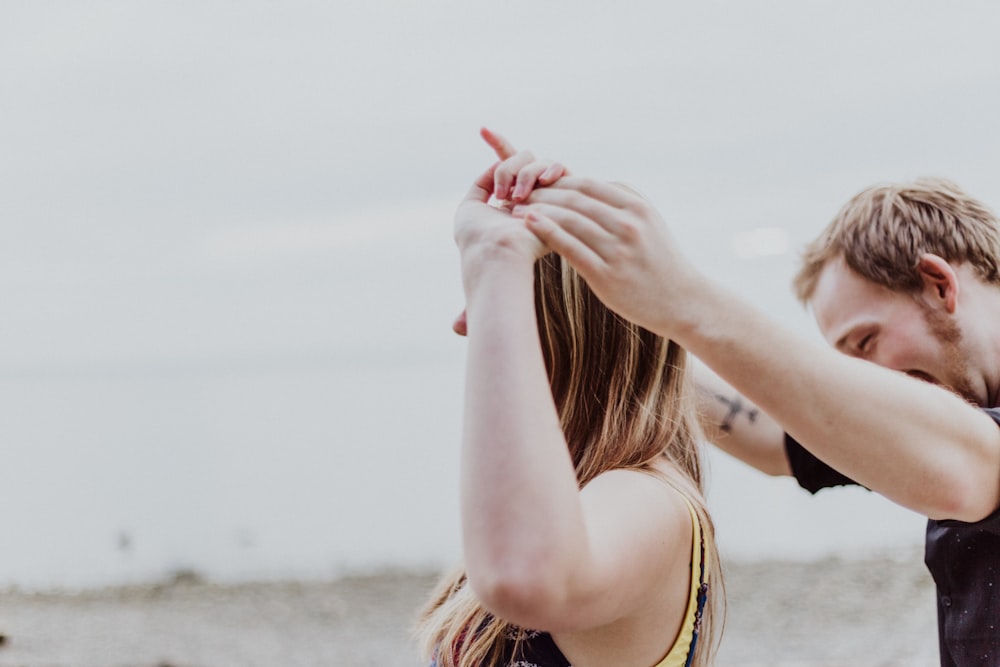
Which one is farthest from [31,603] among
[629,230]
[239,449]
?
[629,230]

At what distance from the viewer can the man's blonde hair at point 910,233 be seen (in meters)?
1.46

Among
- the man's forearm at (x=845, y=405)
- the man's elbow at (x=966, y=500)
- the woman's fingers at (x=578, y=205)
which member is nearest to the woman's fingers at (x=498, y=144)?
the woman's fingers at (x=578, y=205)

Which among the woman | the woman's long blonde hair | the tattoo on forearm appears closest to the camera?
the woman

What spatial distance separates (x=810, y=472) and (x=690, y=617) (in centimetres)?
64

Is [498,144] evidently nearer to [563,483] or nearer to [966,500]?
[563,483]

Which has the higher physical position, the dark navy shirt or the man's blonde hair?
the man's blonde hair

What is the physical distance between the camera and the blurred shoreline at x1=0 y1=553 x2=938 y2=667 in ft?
15.9

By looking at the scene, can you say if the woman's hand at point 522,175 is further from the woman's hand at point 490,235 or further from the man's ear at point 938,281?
the man's ear at point 938,281

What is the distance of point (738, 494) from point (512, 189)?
5638 millimetres

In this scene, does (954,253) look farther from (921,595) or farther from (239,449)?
(239,449)

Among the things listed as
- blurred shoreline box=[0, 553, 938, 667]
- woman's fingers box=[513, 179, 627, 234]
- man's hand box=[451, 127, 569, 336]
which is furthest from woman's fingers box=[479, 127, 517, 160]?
blurred shoreline box=[0, 553, 938, 667]

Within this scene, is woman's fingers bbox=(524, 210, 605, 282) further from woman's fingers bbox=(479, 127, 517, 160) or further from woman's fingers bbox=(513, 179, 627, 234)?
woman's fingers bbox=(479, 127, 517, 160)

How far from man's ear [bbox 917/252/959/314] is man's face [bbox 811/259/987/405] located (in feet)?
0.05

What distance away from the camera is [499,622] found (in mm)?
1059
